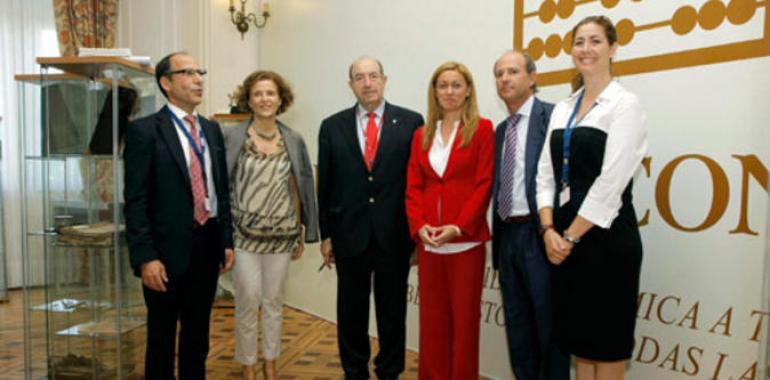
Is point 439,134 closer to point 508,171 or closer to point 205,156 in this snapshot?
point 508,171

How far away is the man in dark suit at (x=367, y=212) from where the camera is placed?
2.88m

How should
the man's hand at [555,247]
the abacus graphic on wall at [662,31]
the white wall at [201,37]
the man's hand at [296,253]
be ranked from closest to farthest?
the man's hand at [555,247] → the abacus graphic on wall at [662,31] → the man's hand at [296,253] → the white wall at [201,37]

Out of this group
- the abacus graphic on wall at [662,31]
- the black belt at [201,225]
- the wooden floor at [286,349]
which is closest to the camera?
the abacus graphic on wall at [662,31]

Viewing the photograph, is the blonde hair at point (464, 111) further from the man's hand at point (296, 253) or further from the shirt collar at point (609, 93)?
the man's hand at point (296, 253)

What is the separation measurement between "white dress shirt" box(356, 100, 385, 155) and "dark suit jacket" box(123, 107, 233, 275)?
2.86ft

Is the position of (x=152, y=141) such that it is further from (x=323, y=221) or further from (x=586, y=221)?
(x=586, y=221)

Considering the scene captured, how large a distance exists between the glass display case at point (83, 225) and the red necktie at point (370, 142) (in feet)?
4.09

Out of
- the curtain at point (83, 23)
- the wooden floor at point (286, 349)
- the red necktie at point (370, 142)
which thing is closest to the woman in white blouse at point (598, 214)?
the red necktie at point (370, 142)

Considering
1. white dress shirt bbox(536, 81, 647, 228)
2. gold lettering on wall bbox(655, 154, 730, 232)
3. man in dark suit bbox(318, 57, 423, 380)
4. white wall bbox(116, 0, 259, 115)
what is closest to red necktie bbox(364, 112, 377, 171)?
man in dark suit bbox(318, 57, 423, 380)

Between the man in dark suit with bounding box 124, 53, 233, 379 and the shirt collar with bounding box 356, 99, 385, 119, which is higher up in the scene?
the shirt collar with bounding box 356, 99, 385, 119

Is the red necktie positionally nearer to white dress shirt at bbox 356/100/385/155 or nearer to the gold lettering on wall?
white dress shirt at bbox 356/100/385/155

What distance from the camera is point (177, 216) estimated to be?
8.10ft

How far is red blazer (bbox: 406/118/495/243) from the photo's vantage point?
8.41ft

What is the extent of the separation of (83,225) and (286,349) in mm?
1502
